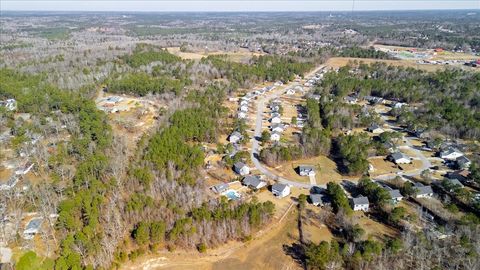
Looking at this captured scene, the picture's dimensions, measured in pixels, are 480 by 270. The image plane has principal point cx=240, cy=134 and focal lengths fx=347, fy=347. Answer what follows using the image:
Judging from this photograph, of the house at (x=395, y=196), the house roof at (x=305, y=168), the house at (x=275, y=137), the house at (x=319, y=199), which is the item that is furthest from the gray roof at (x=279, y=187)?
the house at (x=275, y=137)

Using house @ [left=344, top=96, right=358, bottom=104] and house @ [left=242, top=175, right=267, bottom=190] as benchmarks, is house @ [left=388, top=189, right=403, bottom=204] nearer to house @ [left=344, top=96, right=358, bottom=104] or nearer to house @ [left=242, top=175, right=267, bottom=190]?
house @ [left=242, top=175, right=267, bottom=190]

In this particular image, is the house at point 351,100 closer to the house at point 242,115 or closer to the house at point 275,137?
the house at point 242,115

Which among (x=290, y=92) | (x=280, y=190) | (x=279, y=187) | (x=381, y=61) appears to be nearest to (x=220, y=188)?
(x=279, y=187)

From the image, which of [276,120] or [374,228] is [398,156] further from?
[276,120]

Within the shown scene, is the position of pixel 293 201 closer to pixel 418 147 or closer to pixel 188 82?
pixel 418 147

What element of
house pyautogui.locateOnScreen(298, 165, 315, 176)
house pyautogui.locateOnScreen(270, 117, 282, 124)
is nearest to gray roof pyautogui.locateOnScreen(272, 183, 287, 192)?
house pyautogui.locateOnScreen(298, 165, 315, 176)
